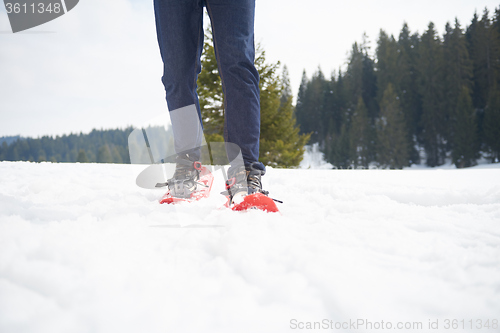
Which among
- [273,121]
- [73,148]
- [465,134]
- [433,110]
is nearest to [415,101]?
[433,110]

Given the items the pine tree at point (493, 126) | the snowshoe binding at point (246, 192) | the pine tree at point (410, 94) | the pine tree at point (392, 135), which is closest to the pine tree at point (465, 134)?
the pine tree at point (493, 126)

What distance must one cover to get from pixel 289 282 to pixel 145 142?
147 cm

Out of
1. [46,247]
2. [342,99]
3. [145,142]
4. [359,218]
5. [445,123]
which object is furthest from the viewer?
[342,99]

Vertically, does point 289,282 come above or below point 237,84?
below

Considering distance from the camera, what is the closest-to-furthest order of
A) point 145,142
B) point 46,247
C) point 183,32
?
point 46,247 < point 183,32 < point 145,142

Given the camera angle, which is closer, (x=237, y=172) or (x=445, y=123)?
(x=237, y=172)

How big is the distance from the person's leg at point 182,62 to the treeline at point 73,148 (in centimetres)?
4919

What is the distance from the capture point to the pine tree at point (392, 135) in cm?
2641

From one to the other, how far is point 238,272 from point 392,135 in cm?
3009

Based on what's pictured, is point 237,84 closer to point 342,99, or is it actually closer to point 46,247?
point 46,247

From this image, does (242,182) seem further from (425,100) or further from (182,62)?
(425,100)

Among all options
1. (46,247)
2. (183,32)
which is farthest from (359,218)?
(183,32)

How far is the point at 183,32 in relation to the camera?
137 centimetres

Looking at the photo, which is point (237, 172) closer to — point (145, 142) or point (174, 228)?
point (174, 228)
